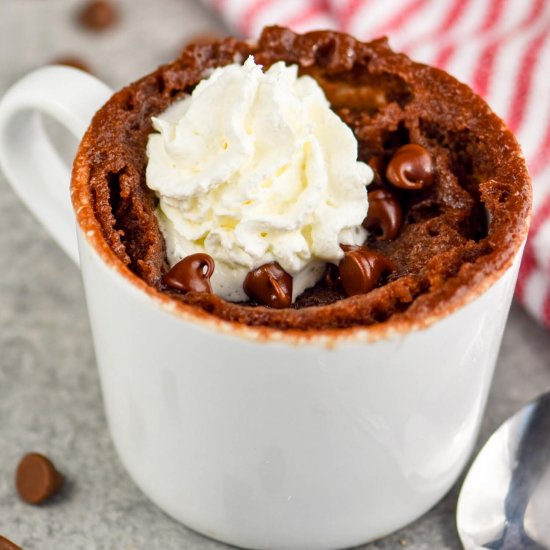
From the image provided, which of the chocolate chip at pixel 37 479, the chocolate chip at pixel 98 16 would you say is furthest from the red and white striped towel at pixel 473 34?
the chocolate chip at pixel 37 479

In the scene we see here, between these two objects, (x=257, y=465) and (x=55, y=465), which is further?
(x=55, y=465)

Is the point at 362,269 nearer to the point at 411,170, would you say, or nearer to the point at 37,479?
the point at 411,170

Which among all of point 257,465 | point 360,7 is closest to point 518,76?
point 360,7

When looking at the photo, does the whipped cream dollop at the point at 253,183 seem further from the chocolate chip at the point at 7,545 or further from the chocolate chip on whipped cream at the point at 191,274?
the chocolate chip at the point at 7,545

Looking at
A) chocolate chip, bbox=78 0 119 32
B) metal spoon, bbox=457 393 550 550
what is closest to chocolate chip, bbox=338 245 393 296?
metal spoon, bbox=457 393 550 550

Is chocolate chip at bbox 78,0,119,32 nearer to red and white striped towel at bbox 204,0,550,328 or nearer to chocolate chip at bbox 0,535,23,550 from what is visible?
red and white striped towel at bbox 204,0,550,328

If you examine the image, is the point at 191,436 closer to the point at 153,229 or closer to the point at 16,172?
the point at 153,229
